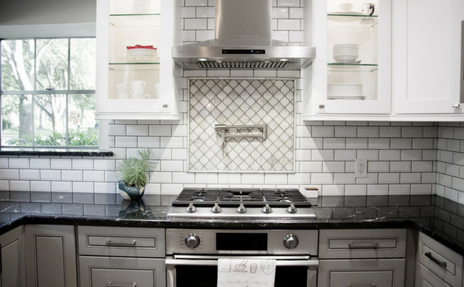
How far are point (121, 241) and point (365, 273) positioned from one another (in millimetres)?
1366

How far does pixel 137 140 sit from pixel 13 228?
3.13 feet

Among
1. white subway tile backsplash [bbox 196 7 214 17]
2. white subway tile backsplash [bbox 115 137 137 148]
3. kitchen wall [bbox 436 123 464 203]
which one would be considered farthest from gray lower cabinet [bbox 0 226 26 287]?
kitchen wall [bbox 436 123 464 203]

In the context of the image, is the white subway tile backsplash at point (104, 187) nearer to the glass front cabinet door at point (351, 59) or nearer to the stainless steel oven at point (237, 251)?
the stainless steel oven at point (237, 251)

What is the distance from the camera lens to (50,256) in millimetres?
1887

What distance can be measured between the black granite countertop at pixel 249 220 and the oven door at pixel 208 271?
0.18 meters

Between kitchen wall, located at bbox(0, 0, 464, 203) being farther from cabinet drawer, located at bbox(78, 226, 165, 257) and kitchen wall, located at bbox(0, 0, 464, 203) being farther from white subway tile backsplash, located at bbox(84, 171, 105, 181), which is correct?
cabinet drawer, located at bbox(78, 226, 165, 257)

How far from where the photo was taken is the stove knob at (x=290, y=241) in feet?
5.88

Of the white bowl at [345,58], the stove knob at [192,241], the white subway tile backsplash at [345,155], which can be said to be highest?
the white bowl at [345,58]

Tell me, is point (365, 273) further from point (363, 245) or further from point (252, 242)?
point (252, 242)

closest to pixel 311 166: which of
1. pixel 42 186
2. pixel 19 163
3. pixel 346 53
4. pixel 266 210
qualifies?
pixel 266 210

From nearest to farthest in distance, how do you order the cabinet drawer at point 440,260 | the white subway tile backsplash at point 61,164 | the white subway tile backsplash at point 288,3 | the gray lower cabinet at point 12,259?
the cabinet drawer at point 440,260, the gray lower cabinet at point 12,259, the white subway tile backsplash at point 288,3, the white subway tile backsplash at point 61,164

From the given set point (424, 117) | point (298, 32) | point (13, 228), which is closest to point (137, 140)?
point (13, 228)

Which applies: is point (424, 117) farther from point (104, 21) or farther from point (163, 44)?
point (104, 21)

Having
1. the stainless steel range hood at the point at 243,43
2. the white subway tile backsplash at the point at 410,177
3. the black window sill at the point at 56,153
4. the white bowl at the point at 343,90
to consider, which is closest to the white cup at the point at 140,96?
the stainless steel range hood at the point at 243,43
